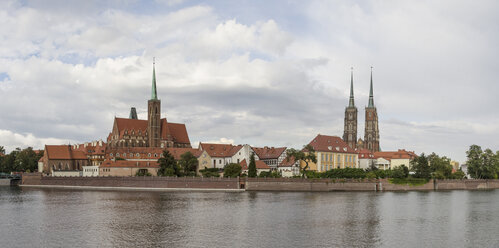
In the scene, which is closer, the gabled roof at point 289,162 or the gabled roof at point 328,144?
the gabled roof at point 289,162

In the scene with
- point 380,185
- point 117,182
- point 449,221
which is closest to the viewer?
point 449,221

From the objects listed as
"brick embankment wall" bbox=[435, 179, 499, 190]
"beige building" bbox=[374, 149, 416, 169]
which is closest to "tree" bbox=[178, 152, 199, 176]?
"brick embankment wall" bbox=[435, 179, 499, 190]

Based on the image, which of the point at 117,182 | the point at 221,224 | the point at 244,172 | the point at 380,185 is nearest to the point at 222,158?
the point at 244,172

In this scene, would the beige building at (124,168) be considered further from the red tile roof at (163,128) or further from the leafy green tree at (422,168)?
the leafy green tree at (422,168)

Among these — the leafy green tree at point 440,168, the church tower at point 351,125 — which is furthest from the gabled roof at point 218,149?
the church tower at point 351,125

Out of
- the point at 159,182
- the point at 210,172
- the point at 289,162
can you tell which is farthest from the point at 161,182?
the point at 289,162

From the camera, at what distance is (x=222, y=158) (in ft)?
389

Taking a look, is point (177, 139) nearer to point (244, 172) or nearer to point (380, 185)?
point (244, 172)

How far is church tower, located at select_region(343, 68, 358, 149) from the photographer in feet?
566

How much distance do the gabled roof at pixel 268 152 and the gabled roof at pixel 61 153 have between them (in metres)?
44.8

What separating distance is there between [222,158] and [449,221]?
7296 cm

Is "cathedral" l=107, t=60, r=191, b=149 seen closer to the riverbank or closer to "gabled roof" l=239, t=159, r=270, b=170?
the riverbank

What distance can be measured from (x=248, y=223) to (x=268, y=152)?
Result: 72190mm

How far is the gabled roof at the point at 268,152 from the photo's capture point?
116m
